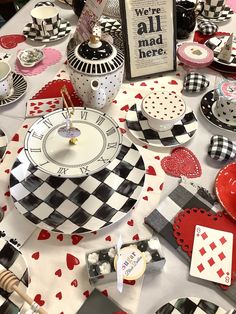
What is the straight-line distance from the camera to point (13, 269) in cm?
78

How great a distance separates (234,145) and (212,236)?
303 mm

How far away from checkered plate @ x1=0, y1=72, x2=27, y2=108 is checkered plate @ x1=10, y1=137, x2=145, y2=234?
244mm

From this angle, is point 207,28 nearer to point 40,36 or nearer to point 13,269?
point 40,36

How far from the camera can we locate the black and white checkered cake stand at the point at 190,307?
73 cm

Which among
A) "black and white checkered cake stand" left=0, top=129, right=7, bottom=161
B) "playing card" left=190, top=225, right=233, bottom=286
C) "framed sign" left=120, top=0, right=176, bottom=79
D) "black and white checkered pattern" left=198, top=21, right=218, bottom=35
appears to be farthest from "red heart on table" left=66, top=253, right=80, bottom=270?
"black and white checkered pattern" left=198, top=21, right=218, bottom=35

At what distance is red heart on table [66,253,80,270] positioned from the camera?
812 mm

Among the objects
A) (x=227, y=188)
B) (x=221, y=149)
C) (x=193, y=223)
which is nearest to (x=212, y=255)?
(x=193, y=223)

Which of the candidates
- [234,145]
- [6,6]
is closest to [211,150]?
[234,145]

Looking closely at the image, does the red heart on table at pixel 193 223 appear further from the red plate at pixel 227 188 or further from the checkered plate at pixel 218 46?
the checkered plate at pixel 218 46

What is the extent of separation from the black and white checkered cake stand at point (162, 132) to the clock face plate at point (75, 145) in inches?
8.4

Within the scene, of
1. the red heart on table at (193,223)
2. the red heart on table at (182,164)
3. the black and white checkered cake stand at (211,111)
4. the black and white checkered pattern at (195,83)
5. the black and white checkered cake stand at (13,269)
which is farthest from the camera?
the black and white checkered pattern at (195,83)

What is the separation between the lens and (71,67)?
105 cm

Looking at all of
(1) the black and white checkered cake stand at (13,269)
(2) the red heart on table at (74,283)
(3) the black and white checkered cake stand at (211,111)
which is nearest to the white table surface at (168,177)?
(3) the black and white checkered cake stand at (211,111)

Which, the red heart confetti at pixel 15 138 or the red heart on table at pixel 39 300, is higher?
the red heart confetti at pixel 15 138
